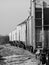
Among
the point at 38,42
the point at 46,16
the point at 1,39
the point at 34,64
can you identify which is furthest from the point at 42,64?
the point at 1,39

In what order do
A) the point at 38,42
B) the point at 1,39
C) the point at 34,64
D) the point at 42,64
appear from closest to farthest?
the point at 42,64 → the point at 34,64 → the point at 38,42 → the point at 1,39

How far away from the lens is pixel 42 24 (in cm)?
1973

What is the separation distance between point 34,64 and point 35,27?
833cm

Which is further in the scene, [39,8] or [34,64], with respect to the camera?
[39,8]

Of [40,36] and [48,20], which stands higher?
[48,20]

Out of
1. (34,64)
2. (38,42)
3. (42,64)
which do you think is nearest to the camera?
(42,64)

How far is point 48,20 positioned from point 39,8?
1.77 m

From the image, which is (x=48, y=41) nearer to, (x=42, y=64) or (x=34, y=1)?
(x=34, y=1)

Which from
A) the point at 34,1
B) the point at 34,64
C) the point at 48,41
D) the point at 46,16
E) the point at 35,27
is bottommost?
the point at 34,64

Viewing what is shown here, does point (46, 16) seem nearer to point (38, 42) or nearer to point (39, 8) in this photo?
point (39, 8)

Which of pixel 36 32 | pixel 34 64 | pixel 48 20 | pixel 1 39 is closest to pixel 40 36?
pixel 36 32

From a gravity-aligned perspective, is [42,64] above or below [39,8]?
below

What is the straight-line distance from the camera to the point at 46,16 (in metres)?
20.0

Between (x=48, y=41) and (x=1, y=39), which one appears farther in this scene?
(x=1, y=39)
